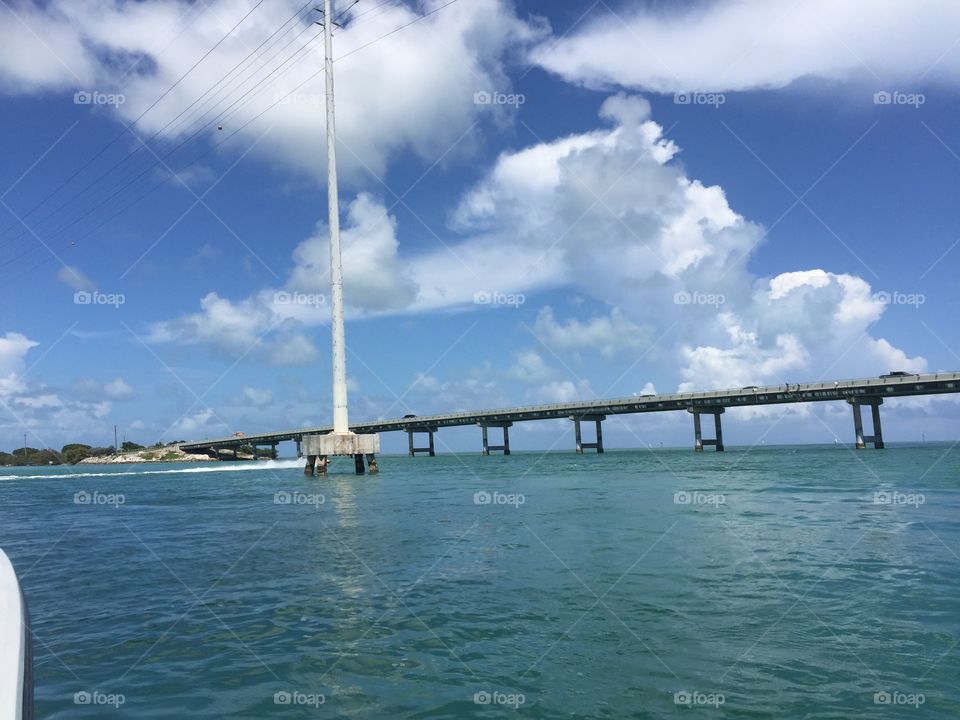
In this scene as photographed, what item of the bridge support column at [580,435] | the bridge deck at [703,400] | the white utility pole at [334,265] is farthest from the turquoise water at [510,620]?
the bridge support column at [580,435]

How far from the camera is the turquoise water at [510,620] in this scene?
308 inches

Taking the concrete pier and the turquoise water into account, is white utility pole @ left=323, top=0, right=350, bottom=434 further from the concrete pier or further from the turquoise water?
the turquoise water

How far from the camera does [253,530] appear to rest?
82.2 feet

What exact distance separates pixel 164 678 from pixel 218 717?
1928 mm

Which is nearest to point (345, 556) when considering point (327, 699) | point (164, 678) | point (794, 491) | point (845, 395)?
point (164, 678)

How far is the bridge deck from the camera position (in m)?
102

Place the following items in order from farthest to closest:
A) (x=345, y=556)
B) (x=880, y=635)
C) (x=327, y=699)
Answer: (x=345, y=556), (x=880, y=635), (x=327, y=699)

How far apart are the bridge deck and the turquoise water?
9280cm

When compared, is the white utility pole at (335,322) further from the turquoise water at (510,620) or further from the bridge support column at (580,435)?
the bridge support column at (580,435)

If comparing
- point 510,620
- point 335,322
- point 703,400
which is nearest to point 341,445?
point 335,322

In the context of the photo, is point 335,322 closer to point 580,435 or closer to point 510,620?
point 510,620

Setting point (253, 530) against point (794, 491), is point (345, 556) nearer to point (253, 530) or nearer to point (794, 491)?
point (253, 530)

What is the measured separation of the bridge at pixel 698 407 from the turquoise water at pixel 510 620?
5424cm

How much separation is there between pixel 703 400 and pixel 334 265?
87559mm
